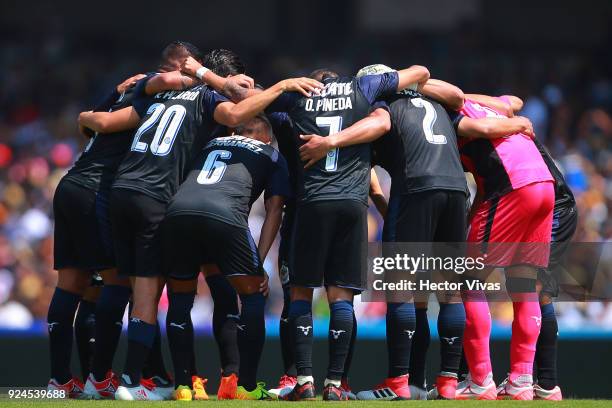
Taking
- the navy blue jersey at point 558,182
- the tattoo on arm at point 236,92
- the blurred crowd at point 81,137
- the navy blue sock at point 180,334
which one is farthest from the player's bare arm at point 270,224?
the blurred crowd at point 81,137

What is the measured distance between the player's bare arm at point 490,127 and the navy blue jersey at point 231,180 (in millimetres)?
1237

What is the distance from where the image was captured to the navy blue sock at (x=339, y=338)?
7359 millimetres

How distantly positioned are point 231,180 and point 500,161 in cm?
181

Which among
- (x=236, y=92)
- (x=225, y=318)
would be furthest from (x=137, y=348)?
(x=236, y=92)

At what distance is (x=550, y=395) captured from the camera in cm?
790

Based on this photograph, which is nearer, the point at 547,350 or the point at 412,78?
the point at 412,78

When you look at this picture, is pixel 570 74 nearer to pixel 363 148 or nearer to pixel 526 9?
pixel 526 9

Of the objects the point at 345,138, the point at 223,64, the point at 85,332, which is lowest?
the point at 85,332

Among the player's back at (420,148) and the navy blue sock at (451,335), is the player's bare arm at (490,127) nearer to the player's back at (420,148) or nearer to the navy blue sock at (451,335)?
the player's back at (420,148)

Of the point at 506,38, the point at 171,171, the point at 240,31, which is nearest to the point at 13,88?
the point at 240,31

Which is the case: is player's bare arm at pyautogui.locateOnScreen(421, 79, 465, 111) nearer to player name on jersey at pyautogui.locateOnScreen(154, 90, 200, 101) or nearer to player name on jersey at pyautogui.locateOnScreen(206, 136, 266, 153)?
player name on jersey at pyautogui.locateOnScreen(206, 136, 266, 153)

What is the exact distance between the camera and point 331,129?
24.9 feet

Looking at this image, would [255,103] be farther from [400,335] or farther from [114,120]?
[400,335]

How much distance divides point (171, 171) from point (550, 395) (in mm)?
2918
